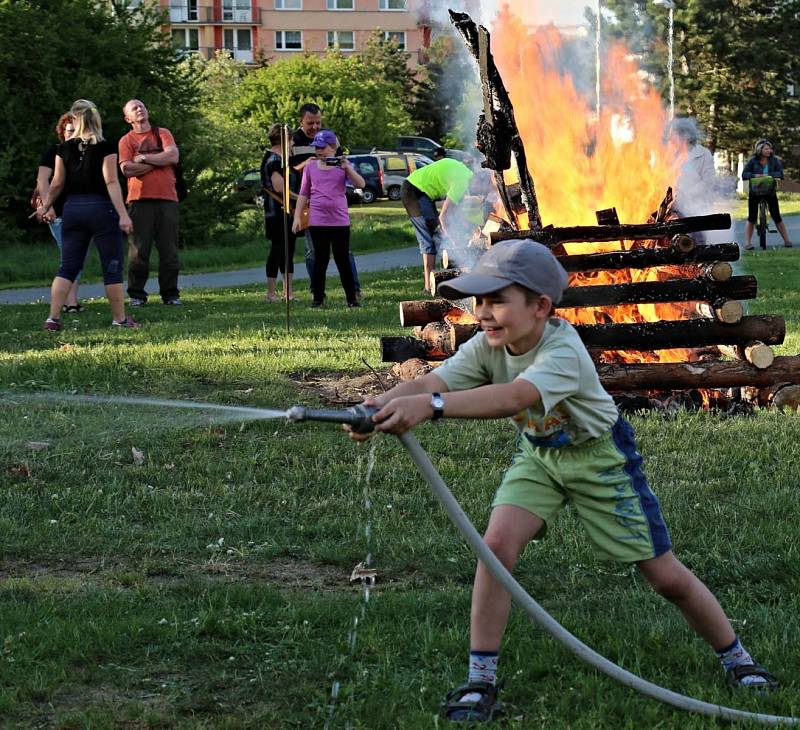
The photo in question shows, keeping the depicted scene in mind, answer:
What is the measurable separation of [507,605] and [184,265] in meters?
19.3

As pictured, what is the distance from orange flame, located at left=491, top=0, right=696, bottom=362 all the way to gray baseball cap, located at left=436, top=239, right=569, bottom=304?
17.4 feet

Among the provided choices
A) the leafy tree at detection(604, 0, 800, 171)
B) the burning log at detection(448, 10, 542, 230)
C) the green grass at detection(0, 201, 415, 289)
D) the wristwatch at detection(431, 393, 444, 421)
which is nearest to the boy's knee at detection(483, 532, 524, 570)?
the wristwatch at detection(431, 393, 444, 421)

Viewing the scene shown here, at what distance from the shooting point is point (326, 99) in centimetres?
5394

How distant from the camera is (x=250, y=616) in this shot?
15.9 ft

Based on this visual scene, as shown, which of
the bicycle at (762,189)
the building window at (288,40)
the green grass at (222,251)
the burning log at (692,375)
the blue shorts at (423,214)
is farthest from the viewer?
the building window at (288,40)

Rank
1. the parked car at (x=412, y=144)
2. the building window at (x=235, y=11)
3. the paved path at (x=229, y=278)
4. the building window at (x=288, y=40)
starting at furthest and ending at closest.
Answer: the building window at (x=288, y=40)
the building window at (x=235, y=11)
the parked car at (x=412, y=144)
the paved path at (x=229, y=278)

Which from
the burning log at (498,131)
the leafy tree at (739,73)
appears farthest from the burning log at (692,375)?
the leafy tree at (739,73)

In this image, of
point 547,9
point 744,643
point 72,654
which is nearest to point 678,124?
point 547,9

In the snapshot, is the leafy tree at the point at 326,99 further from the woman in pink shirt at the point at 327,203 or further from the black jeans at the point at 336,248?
the black jeans at the point at 336,248

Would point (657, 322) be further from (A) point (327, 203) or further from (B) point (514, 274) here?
(A) point (327, 203)

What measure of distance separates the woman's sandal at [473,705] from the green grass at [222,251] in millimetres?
16561

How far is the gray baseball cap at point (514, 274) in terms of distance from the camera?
3875 millimetres

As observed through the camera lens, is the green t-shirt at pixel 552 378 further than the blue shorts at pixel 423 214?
No

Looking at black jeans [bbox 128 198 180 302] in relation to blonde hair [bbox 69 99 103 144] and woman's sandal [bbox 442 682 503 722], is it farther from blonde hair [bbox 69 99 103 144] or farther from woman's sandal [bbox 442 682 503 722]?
woman's sandal [bbox 442 682 503 722]
